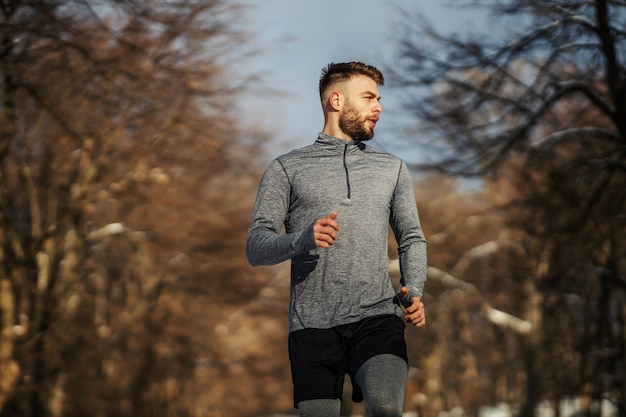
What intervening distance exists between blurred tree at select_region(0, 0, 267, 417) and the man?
702 centimetres

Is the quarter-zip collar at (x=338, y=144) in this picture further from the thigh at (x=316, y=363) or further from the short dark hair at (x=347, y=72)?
the thigh at (x=316, y=363)

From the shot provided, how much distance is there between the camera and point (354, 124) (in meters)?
4.21

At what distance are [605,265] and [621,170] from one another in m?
2.15

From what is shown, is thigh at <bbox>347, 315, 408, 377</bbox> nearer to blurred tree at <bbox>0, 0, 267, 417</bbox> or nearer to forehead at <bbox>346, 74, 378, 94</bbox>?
forehead at <bbox>346, 74, 378, 94</bbox>

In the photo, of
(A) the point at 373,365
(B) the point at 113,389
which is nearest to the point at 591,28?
(A) the point at 373,365

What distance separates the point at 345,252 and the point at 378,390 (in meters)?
0.56

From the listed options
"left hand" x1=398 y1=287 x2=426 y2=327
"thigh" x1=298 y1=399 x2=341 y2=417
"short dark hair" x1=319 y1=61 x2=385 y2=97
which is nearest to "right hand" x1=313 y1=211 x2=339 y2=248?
"left hand" x1=398 y1=287 x2=426 y2=327

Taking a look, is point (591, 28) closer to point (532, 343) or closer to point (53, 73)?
point (53, 73)

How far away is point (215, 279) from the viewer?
90.4 feet

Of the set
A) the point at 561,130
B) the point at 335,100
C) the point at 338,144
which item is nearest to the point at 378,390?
the point at 338,144

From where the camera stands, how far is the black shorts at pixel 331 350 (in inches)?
155

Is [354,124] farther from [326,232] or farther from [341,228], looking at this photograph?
[326,232]

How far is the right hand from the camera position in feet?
11.8

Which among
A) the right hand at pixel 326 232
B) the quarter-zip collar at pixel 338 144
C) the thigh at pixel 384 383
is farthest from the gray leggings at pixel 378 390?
the quarter-zip collar at pixel 338 144
